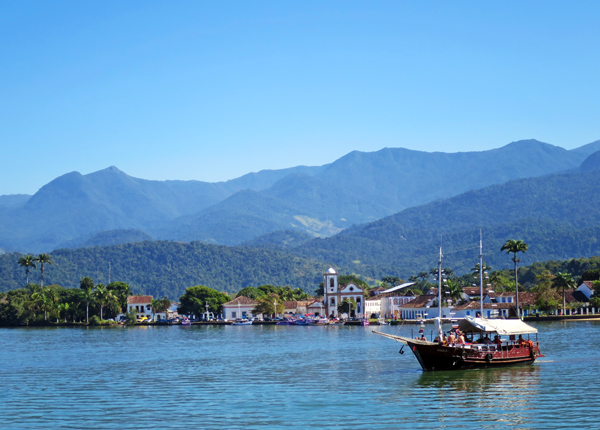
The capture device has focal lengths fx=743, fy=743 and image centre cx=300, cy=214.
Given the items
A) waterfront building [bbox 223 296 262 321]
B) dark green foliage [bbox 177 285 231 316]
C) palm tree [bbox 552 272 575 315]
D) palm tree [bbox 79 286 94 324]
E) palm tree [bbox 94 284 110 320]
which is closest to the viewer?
palm tree [bbox 552 272 575 315]

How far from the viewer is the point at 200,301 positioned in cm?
18262

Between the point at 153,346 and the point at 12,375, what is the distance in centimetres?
3336

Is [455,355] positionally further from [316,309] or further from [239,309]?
[239,309]

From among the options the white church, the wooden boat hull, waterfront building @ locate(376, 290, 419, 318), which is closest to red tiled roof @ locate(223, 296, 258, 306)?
the white church

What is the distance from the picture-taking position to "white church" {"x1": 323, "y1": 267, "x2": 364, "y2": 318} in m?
177

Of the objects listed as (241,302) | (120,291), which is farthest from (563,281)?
(120,291)

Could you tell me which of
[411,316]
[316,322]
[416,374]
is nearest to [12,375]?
[416,374]

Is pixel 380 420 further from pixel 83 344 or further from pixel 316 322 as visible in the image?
pixel 316 322

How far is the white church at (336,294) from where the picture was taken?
176875mm

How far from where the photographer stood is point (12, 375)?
58844 millimetres

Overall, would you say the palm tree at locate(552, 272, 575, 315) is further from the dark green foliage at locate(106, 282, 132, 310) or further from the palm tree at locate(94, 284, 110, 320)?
the dark green foliage at locate(106, 282, 132, 310)

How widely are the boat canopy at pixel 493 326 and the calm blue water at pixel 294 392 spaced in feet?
9.48

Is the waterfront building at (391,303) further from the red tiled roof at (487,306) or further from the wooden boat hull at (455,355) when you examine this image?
the wooden boat hull at (455,355)

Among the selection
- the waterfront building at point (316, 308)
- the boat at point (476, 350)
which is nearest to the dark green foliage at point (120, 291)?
the waterfront building at point (316, 308)
